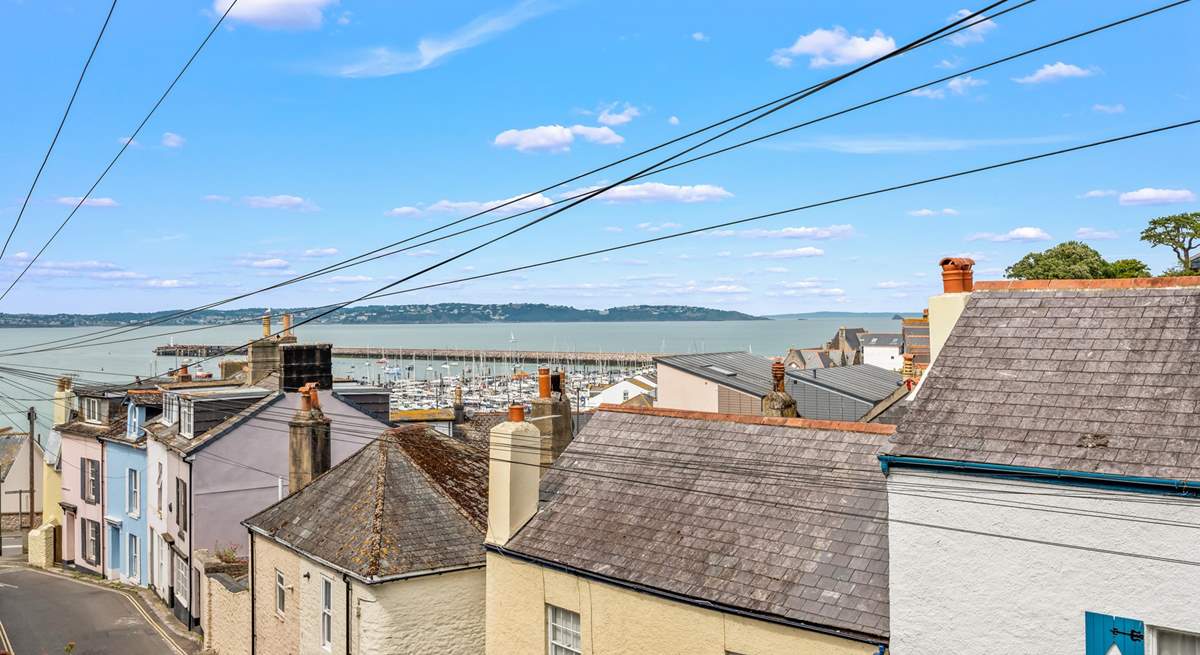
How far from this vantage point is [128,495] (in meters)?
36.4

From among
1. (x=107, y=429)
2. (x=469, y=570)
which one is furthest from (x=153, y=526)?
(x=469, y=570)

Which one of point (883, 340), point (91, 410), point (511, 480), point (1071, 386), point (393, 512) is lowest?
point (393, 512)

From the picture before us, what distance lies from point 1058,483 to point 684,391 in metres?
33.3

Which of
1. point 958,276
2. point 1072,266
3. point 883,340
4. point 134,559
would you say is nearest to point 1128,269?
point 1072,266

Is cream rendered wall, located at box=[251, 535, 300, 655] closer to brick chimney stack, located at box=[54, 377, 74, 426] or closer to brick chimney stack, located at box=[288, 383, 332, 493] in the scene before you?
brick chimney stack, located at box=[288, 383, 332, 493]

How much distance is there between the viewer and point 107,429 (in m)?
39.4

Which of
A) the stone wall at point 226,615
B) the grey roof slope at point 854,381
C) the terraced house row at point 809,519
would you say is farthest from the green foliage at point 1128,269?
the stone wall at point 226,615

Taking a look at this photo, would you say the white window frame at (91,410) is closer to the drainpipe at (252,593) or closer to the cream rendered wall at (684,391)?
the drainpipe at (252,593)

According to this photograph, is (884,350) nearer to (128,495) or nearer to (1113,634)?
(128,495)

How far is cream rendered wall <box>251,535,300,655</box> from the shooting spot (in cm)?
2039

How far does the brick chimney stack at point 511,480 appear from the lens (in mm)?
17125

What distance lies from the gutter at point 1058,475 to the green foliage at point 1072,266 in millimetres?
36661

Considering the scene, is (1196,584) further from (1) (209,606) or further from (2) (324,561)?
(1) (209,606)

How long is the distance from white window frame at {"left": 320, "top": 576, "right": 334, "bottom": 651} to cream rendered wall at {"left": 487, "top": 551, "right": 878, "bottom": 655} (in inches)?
152
